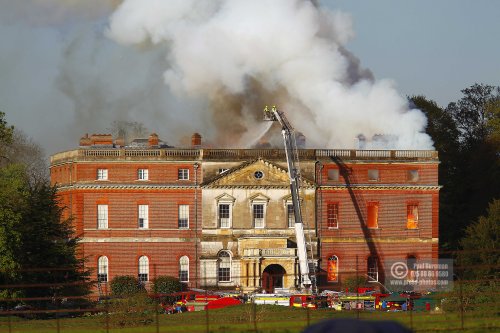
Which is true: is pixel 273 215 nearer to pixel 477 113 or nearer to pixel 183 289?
pixel 183 289

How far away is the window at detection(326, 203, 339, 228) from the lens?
7425 cm

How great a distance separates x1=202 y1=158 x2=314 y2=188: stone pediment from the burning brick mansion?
0.05m

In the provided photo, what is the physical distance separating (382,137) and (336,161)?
4.61 metres

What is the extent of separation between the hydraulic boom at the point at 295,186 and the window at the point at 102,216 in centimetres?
1014

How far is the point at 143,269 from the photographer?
240 ft

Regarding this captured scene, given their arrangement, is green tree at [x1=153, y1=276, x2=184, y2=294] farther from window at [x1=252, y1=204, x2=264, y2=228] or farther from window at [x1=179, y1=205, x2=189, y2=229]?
window at [x1=252, y1=204, x2=264, y2=228]

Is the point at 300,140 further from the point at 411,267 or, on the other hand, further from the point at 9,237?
the point at 9,237

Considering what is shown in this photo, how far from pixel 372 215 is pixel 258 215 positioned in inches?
247

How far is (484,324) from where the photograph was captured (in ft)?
108

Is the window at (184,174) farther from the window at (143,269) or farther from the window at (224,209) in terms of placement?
the window at (143,269)

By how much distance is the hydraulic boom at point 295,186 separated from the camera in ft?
216

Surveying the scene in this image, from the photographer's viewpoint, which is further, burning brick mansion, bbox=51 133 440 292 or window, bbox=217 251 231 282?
burning brick mansion, bbox=51 133 440 292

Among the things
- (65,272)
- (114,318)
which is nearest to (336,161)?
(65,272)

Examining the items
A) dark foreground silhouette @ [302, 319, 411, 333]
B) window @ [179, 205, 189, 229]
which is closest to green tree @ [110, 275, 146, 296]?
window @ [179, 205, 189, 229]
